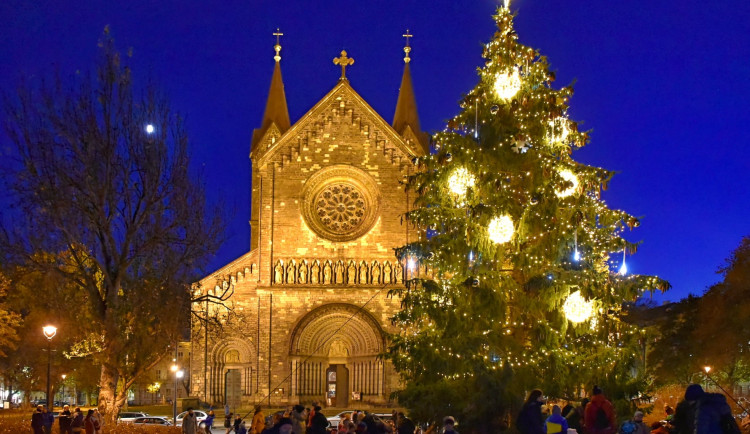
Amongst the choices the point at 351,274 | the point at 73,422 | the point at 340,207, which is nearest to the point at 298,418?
the point at 73,422

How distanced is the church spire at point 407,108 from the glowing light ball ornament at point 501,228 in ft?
94.5

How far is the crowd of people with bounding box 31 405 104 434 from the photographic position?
69.5 ft

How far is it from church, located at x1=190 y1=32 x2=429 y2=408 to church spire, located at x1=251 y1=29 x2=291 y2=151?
7979mm

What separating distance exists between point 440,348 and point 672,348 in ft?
69.6

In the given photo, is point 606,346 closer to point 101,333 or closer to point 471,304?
point 471,304

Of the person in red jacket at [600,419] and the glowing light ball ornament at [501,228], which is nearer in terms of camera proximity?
the person in red jacket at [600,419]

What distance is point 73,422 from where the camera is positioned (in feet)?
74.9

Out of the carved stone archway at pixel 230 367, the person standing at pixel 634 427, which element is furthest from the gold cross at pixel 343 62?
the person standing at pixel 634 427

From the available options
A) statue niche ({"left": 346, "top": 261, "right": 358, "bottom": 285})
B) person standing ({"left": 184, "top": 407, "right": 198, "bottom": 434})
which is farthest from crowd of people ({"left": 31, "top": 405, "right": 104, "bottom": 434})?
statue niche ({"left": 346, "top": 261, "right": 358, "bottom": 285})

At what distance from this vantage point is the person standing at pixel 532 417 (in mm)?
13555

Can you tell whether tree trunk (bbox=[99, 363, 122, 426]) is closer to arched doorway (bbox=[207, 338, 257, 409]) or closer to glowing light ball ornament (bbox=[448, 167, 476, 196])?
glowing light ball ornament (bbox=[448, 167, 476, 196])

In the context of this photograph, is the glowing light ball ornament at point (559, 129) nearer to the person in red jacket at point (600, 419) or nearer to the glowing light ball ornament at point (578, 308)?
the glowing light ball ornament at point (578, 308)

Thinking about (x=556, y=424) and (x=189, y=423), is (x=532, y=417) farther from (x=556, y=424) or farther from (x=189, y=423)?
(x=189, y=423)

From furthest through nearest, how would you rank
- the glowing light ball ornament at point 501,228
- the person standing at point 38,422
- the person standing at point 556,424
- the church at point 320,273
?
1. the church at point 320,273
2. the person standing at point 38,422
3. the glowing light ball ornament at point 501,228
4. the person standing at point 556,424
